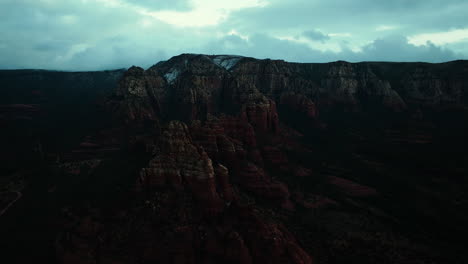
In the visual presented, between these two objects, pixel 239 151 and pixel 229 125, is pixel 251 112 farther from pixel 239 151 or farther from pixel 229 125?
pixel 239 151

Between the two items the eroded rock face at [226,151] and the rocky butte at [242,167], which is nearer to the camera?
the eroded rock face at [226,151]

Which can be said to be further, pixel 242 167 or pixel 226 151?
pixel 242 167

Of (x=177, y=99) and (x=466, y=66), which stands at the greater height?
(x=466, y=66)

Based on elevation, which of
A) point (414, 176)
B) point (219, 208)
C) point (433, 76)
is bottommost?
point (414, 176)

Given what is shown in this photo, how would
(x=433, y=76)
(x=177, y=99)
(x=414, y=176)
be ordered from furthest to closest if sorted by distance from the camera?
(x=433, y=76) → (x=177, y=99) → (x=414, y=176)

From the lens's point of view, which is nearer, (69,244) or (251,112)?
(69,244)

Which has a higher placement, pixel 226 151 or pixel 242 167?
pixel 226 151

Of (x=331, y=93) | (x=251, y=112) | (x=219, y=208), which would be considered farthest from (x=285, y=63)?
(x=219, y=208)

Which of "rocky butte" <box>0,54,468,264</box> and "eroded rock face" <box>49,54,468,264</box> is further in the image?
"rocky butte" <box>0,54,468,264</box>
